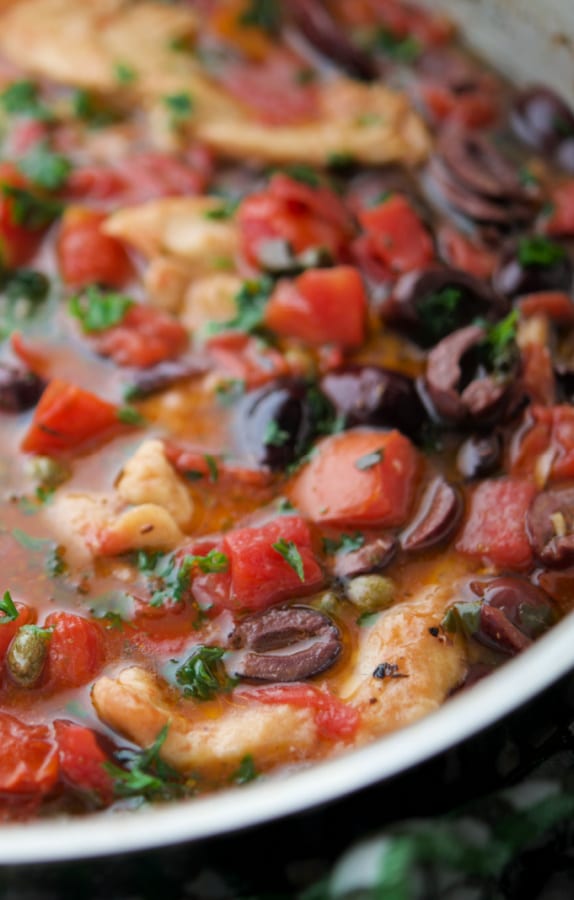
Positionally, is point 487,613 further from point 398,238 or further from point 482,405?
point 398,238

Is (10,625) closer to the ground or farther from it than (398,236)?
closer to the ground

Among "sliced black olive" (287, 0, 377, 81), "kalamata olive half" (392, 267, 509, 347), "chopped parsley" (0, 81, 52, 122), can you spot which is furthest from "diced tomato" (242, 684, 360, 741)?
"sliced black olive" (287, 0, 377, 81)

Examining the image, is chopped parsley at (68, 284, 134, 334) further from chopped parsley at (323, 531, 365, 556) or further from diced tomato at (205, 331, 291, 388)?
chopped parsley at (323, 531, 365, 556)

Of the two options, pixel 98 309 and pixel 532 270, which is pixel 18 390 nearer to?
pixel 98 309

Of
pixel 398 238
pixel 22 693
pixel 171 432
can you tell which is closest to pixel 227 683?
pixel 22 693

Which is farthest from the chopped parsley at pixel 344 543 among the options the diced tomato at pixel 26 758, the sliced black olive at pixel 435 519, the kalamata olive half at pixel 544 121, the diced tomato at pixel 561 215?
the kalamata olive half at pixel 544 121

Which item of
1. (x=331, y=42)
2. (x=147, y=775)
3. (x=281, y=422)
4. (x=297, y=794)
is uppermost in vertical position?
(x=331, y=42)

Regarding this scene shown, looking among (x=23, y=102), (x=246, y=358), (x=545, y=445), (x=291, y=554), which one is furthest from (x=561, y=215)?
(x=23, y=102)
